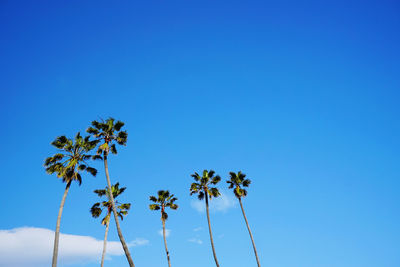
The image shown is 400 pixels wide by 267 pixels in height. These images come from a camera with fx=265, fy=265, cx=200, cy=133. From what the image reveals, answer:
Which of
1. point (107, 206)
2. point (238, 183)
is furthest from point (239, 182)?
point (107, 206)

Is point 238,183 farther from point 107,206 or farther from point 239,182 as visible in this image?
point 107,206

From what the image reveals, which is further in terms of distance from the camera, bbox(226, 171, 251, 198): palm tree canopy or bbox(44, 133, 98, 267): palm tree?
bbox(226, 171, 251, 198): palm tree canopy

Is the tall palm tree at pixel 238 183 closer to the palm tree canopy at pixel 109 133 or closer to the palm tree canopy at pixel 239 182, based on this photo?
the palm tree canopy at pixel 239 182

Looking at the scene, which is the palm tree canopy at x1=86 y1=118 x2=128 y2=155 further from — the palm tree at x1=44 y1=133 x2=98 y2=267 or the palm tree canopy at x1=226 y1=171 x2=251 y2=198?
the palm tree canopy at x1=226 y1=171 x2=251 y2=198

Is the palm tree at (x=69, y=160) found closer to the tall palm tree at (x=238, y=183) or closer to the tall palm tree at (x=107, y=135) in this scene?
the tall palm tree at (x=107, y=135)

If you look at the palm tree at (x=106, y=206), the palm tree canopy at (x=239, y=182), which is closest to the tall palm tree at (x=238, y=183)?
the palm tree canopy at (x=239, y=182)

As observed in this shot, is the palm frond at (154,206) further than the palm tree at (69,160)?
Yes

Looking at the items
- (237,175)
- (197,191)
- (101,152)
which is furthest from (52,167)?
(237,175)

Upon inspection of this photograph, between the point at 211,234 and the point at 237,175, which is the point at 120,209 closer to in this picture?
the point at 211,234

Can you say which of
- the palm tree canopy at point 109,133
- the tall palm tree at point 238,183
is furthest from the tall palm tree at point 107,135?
the tall palm tree at point 238,183

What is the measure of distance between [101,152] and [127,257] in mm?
11162

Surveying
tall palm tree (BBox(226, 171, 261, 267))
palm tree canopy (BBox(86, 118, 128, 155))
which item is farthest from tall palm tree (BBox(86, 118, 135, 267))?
tall palm tree (BBox(226, 171, 261, 267))

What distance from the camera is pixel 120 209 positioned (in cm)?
3719

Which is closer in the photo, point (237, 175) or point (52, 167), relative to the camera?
→ point (52, 167)
